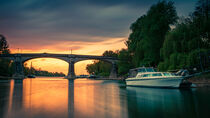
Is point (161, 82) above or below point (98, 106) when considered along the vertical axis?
above

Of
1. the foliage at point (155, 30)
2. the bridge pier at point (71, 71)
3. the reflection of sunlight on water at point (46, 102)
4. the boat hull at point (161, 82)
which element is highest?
the foliage at point (155, 30)

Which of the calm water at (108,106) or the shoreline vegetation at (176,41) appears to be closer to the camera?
the calm water at (108,106)

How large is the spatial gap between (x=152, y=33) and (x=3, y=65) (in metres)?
57.4

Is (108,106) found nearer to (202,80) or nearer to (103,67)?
(202,80)

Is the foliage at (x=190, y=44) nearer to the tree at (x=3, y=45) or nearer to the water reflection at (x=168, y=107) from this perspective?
the water reflection at (x=168, y=107)

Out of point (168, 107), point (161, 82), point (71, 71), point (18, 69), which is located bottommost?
point (168, 107)

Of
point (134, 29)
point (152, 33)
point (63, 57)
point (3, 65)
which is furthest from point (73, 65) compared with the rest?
point (152, 33)

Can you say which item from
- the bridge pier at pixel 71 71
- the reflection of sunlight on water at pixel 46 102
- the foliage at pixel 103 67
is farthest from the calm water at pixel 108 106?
the foliage at pixel 103 67

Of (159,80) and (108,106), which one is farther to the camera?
(159,80)

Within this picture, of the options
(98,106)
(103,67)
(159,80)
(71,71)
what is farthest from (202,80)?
(103,67)

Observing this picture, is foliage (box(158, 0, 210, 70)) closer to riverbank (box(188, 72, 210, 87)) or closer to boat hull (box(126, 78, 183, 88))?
riverbank (box(188, 72, 210, 87))

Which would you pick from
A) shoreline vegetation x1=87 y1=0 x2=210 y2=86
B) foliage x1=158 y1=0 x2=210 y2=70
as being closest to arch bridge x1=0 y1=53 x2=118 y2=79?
shoreline vegetation x1=87 y1=0 x2=210 y2=86

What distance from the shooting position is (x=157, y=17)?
38625 millimetres

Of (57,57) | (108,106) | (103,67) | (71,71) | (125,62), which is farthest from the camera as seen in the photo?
(103,67)
